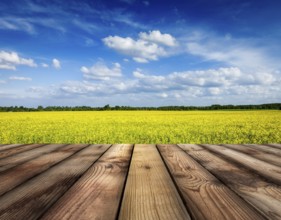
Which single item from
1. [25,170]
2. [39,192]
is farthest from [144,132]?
[39,192]

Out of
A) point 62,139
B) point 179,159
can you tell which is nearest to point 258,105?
point 62,139

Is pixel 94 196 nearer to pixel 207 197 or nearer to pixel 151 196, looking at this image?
pixel 151 196

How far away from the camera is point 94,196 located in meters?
1.53

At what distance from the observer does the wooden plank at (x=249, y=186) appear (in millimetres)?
1378

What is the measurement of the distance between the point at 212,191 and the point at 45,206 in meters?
1.01

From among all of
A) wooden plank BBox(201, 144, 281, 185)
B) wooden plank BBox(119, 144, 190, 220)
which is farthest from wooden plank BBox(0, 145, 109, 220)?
wooden plank BBox(201, 144, 281, 185)

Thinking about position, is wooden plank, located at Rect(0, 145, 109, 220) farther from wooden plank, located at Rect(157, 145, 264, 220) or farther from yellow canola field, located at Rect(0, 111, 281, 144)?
yellow canola field, located at Rect(0, 111, 281, 144)

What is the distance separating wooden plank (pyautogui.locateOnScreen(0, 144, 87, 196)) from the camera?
6.03 ft

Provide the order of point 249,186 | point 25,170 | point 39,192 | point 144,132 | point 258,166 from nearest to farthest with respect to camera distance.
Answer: point 39,192
point 249,186
point 25,170
point 258,166
point 144,132

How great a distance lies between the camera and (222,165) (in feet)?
8.00

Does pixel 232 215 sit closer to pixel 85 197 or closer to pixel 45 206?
pixel 85 197

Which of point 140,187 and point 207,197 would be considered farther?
point 140,187

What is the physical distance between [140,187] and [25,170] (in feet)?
3.79

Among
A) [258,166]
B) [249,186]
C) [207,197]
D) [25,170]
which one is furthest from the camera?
[258,166]
